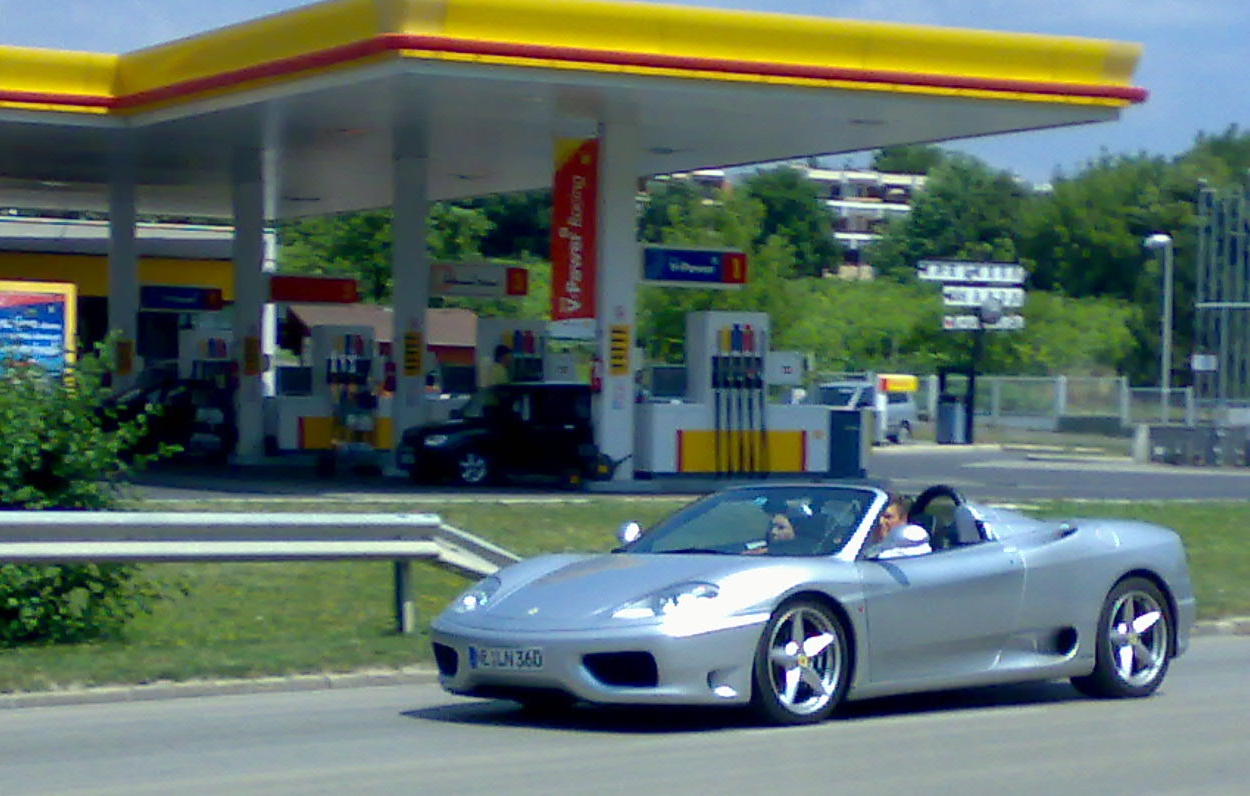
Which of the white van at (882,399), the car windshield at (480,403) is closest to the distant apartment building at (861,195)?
the white van at (882,399)

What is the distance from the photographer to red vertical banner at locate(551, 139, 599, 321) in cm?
2834

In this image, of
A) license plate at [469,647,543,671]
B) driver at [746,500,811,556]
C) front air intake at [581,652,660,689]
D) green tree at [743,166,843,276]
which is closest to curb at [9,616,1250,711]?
license plate at [469,647,543,671]

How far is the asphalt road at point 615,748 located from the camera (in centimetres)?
845

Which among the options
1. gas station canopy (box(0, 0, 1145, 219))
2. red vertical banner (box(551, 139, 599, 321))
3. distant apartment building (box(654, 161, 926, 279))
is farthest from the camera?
distant apartment building (box(654, 161, 926, 279))

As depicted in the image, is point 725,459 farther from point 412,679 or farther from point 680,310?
point 680,310

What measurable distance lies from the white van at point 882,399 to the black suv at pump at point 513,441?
23.2m

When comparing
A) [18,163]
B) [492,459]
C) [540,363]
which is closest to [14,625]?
[492,459]

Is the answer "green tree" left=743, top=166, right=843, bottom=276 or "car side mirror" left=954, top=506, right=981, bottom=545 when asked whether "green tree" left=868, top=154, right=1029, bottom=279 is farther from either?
"car side mirror" left=954, top=506, right=981, bottom=545

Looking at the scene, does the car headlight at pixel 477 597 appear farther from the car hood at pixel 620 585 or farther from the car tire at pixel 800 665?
the car tire at pixel 800 665

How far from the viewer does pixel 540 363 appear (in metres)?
35.9

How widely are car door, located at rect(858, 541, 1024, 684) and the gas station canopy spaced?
14269 mm

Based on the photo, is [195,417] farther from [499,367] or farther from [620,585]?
[620,585]

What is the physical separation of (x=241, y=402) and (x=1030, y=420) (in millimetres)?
32935

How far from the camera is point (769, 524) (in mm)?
10641
